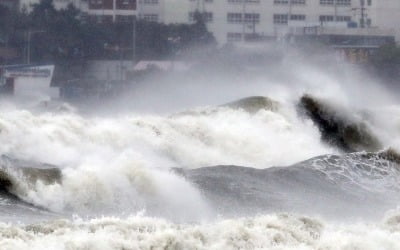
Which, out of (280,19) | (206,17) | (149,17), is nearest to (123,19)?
(149,17)

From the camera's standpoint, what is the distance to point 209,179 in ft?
73.5

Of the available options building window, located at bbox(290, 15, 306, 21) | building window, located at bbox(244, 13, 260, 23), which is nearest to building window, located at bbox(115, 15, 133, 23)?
building window, located at bbox(244, 13, 260, 23)

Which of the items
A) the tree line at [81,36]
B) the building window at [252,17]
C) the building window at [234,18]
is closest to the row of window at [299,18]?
the building window at [252,17]

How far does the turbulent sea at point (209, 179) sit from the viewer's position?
1430cm

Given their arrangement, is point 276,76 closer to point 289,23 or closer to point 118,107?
point 118,107

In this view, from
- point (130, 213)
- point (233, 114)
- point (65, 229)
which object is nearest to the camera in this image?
point (65, 229)

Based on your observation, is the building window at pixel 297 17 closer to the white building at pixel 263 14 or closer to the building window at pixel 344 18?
the white building at pixel 263 14

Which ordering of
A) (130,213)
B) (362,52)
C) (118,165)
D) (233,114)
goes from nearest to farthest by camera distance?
1. (130,213)
2. (118,165)
3. (233,114)
4. (362,52)

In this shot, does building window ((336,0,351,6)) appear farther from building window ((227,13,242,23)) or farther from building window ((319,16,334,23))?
building window ((227,13,242,23))

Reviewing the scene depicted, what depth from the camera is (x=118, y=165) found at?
20250 millimetres

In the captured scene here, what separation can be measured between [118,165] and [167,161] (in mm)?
7449

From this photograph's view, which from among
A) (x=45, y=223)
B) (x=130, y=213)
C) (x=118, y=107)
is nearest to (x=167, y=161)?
(x=130, y=213)

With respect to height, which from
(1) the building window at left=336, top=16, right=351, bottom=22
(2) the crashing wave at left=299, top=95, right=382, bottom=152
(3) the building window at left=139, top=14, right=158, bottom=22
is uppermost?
(3) the building window at left=139, top=14, right=158, bottom=22

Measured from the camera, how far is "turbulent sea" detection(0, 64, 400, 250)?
46.9ft
